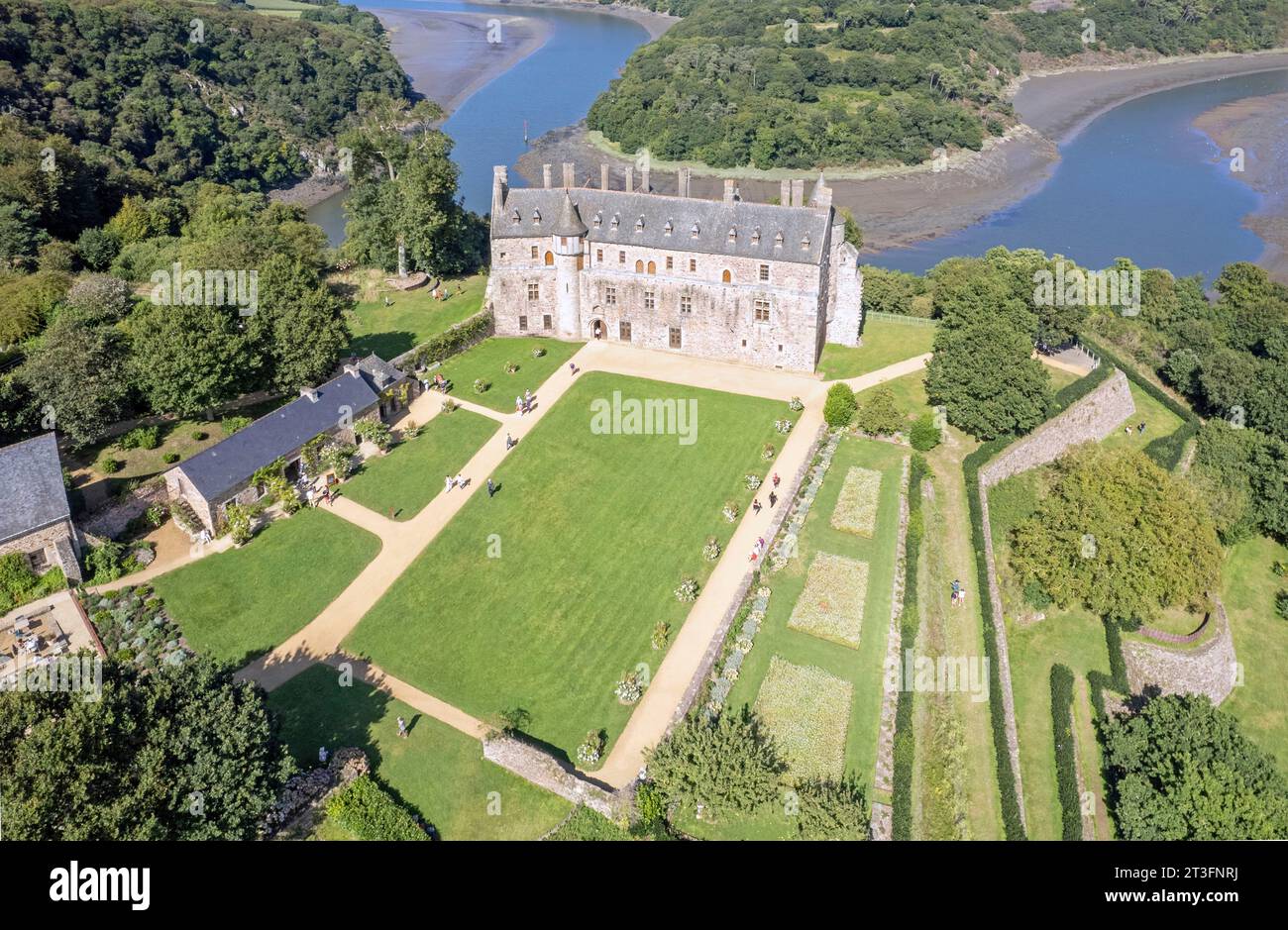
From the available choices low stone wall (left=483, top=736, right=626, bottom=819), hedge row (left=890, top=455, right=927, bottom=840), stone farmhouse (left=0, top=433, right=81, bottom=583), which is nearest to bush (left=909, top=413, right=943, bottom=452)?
hedge row (left=890, top=455, right=927, bottom=840)

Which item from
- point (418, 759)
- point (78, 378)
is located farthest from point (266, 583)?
point (78, 378)

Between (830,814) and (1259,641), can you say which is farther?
(1259,641)

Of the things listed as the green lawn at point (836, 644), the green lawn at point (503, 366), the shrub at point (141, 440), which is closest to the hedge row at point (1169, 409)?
the green lawn at point (836, 644)

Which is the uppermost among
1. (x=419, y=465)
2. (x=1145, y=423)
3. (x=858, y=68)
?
(x=858, y=68)

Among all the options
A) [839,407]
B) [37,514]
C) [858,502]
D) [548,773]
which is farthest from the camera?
[839,407]

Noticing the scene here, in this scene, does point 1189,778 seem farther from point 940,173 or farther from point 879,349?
point 940,173

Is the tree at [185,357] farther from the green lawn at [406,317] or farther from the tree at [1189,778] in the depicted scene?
the tree at [1189,778]

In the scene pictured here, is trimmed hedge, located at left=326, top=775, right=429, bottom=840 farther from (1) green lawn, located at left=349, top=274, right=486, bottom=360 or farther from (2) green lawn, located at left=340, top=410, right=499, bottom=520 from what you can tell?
(1) green lawn, located at left=349, top=274, right=486, bottom=360

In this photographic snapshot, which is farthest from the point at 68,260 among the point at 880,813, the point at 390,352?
the point at 880,813
